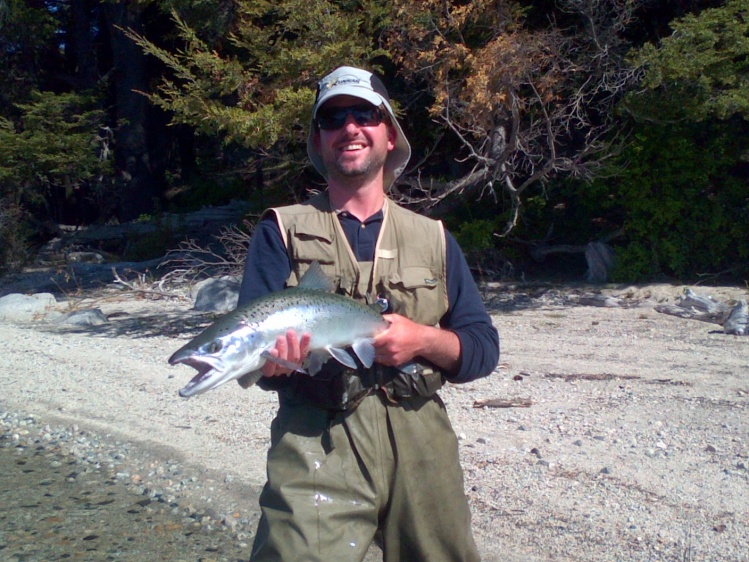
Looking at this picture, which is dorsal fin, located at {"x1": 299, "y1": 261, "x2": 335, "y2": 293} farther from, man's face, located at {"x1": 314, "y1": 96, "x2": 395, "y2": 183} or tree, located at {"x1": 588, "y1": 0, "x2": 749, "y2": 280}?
tree, located at {"x1": 588, "y1": 0, "x2": 749, "y2": 280}

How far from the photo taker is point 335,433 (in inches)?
99.1

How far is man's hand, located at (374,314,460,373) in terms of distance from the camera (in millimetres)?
2383

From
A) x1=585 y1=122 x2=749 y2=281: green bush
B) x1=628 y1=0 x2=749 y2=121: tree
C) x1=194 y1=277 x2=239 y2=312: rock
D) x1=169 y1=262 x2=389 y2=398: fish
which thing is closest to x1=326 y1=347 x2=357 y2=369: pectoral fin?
x1=169 y1=262 x2=389 y2=398: fish

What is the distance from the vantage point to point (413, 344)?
243cm

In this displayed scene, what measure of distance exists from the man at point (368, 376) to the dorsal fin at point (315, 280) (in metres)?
0.08

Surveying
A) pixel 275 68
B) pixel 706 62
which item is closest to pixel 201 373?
pixel 275 68

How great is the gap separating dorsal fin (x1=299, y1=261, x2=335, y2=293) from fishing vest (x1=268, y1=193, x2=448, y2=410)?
0.07 m

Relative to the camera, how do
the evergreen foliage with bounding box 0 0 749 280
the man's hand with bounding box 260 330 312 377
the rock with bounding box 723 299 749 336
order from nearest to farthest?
the man's hand with bounding box 260 330 312 377 < the rock with bounding box 723 299 749 336 < the evergreen foliage with bounding box 0 0 749 280

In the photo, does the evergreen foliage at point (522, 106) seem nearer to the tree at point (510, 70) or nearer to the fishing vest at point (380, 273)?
the tree at point (510, 70)

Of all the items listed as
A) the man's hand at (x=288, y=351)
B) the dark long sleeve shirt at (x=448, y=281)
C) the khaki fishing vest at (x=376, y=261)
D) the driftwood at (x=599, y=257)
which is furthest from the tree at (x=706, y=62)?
the man's hand at (x=288, y=351)

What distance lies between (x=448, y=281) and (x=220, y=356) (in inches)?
34.1

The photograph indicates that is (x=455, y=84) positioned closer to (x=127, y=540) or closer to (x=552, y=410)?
(x=552, y=410)

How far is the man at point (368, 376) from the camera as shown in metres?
2.46

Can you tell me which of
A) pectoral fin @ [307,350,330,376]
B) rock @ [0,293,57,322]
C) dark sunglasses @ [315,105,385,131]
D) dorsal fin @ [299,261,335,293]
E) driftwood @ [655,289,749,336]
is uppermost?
dark sunglasses @ [315,105,385,131]
